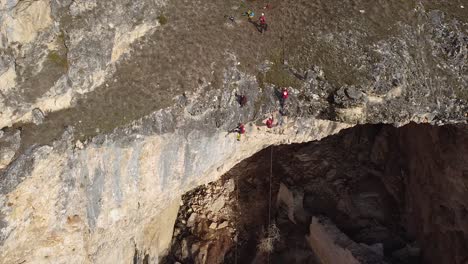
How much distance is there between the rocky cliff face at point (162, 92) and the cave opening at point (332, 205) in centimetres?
363

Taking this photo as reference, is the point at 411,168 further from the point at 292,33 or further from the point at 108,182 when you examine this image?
the point at 108,182

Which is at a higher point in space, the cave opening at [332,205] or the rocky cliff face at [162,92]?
the rocky cliff face at [162,92]

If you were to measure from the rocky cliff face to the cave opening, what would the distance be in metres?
3.63

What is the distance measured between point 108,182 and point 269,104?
540 cm

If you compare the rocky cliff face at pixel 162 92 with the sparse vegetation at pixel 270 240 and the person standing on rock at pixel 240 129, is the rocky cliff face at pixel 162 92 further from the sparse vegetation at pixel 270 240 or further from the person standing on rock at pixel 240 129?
the sparse vegetation at pixel 270 240

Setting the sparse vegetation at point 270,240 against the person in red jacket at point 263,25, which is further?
the sparse vegetation at point 270,240

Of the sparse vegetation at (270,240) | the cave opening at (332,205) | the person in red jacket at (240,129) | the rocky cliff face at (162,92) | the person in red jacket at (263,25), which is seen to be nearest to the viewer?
the rocky cliff face at (162,92)

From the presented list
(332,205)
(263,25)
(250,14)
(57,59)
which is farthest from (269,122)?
(332,205)

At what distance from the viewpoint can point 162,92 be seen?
1405 cm

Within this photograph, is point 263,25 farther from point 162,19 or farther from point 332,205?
point 332,205

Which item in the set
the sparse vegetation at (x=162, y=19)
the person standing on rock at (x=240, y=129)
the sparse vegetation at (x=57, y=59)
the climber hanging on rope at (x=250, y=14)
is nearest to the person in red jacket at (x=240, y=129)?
the person standing on rock at (x=240, y=129)

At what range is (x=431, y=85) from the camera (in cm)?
1538

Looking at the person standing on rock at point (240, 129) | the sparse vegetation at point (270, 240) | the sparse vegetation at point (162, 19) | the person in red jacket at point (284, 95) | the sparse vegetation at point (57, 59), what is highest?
the sparse vegetation at point (57, 59)

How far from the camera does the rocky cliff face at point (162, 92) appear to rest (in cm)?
1277
